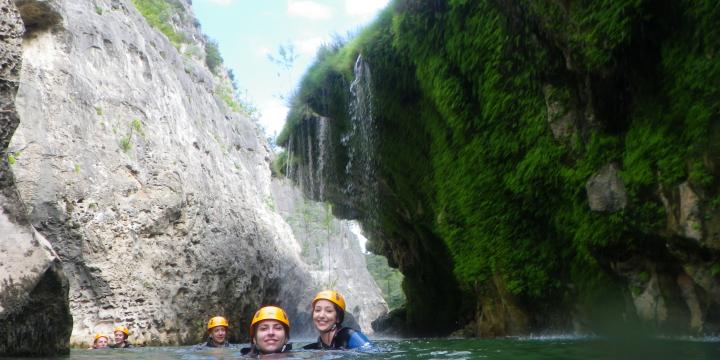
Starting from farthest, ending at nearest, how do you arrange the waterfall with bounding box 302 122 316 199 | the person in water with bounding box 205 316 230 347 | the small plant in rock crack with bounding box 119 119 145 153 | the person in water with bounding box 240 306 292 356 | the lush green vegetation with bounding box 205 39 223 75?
the lush green vegetation with bounding box 205 39 223 75 → the waterfall with bounding box 302 122 316 199 → the small plant in rock crack with bounding box 119 119 145 153 → the person in water with bounding box 205 316 230 347 → the person in water with bounding box 240 306 292 356

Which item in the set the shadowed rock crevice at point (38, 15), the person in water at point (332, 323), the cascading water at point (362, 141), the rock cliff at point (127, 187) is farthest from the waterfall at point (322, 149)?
the person in water at point (332, 323)

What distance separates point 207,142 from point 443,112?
9.90 m

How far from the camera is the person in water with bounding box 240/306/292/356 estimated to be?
589 centimetres

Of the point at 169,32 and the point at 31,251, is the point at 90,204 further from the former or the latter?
the point at 169,32

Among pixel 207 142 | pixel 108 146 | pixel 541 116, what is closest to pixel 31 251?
pixel 541 116

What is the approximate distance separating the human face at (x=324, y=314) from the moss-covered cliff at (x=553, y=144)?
457 centimetres

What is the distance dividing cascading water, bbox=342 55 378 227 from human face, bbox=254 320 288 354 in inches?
368

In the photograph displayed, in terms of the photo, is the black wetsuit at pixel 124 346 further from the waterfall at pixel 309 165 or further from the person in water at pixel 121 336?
the waterfall at pixel 309 165

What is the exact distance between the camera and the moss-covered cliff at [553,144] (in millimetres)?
7438

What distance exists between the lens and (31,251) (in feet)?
17.2

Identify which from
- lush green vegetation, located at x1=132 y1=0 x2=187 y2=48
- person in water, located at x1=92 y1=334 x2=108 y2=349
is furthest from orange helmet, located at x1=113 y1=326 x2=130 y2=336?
lush green vegetation, located at x1=132 y1=0 x2=187 y2=48

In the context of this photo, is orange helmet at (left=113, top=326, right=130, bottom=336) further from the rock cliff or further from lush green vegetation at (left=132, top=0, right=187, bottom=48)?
lush green vegetation at (left=132, top=0, right=187, bottom=48)

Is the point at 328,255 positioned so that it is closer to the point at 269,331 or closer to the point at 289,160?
the point at 289,160

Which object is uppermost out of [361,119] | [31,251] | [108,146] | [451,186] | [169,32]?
[169,32]
